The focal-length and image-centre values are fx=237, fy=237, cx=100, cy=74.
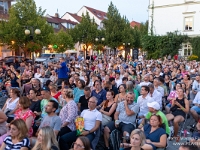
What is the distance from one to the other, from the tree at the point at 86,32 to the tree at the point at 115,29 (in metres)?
2.49

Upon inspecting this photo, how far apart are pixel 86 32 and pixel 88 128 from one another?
31436mm

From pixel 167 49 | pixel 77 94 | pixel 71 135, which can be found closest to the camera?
pixel 71 135

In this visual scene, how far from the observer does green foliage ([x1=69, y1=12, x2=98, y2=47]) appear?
3506cm

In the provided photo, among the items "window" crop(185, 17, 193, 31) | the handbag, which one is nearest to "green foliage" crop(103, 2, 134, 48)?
"window" crop(185, 17, 193, 31)

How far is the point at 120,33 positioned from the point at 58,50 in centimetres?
1033

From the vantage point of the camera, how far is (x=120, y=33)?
37219 mm

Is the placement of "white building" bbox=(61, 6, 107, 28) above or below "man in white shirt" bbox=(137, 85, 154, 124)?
above

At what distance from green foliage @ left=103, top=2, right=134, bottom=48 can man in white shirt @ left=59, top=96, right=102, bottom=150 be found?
1258 inches

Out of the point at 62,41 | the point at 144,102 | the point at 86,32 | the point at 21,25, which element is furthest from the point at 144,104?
the point at 62,41

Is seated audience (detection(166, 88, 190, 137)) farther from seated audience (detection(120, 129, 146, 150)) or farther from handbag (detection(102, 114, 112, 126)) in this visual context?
seated audience (detection(120, 129, 146, 150))

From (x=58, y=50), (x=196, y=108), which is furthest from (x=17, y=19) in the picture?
(x=196, y=108)

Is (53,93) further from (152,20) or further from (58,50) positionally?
(58,50)

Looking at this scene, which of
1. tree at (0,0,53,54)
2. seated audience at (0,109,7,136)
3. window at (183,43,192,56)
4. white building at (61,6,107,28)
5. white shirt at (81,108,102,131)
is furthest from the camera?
white building at (61,6,107,28)

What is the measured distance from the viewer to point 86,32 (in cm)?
3547
